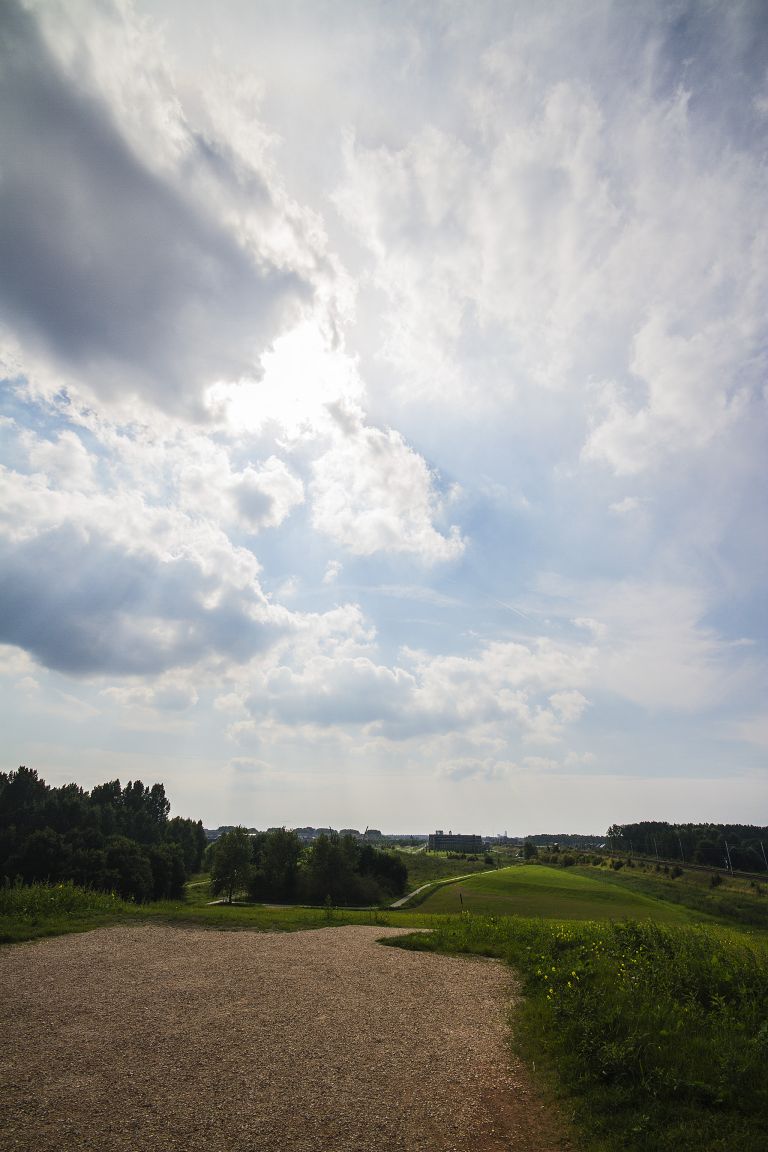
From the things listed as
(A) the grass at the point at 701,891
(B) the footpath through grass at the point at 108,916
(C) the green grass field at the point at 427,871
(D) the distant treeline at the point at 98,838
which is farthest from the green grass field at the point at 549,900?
(D) the distant treeline at the point at 98,838

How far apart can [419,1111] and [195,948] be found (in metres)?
14.0

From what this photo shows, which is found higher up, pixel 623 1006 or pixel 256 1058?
pixel 623 1006

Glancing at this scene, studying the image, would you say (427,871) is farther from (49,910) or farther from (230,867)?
(49,910)

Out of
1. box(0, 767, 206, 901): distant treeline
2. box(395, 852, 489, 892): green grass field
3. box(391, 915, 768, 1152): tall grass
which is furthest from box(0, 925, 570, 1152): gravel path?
box(395, 852, 489, 892): green grass field

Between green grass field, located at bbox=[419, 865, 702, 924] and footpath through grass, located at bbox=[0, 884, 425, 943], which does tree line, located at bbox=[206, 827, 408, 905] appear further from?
footpath through grass, located at bbox=[0, 884, 425, 943]

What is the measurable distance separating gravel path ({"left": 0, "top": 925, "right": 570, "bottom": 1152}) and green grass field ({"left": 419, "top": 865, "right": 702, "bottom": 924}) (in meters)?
41.0

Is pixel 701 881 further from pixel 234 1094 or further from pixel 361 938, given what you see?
pixel 234 1094

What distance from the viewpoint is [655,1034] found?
1127cm

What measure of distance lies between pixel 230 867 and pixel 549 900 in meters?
39.9

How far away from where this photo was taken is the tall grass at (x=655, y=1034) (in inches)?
340

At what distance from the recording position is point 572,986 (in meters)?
14.7

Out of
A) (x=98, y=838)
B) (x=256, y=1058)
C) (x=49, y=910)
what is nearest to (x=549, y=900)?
(x=49, y=910)

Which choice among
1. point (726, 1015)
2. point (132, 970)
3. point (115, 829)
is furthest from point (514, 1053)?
point (115, 829)

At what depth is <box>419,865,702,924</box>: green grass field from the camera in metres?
56.1
